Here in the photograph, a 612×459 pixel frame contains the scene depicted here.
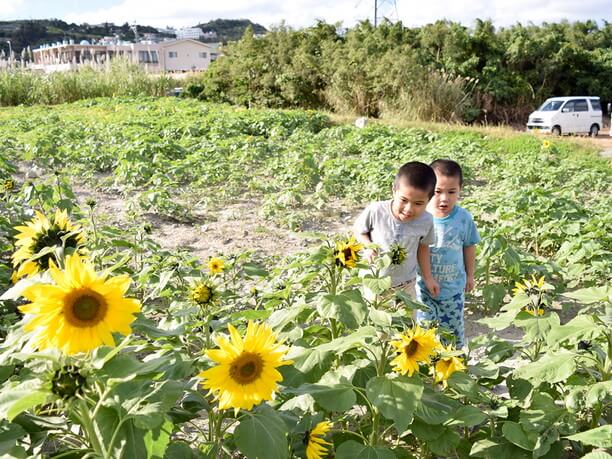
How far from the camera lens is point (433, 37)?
20016 millimetres

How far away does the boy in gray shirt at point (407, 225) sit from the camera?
2.56 metres

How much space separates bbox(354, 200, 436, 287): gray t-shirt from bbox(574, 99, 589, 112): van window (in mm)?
16743

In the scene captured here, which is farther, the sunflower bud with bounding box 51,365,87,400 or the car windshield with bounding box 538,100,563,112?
the car windshield with bounding box 538,100,563,112

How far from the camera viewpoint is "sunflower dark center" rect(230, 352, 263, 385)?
1.30m

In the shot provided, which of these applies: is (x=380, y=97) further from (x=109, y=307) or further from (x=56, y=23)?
(x=56, y=23)

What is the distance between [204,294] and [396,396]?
69cm

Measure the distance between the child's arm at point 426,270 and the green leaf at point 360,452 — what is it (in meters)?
1.30

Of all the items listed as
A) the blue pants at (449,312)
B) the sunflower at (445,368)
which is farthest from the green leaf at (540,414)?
the blue pants at (449,312)

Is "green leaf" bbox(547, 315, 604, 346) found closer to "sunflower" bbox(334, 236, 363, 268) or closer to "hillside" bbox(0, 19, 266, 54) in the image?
"sunflower" bbox(334, 236, 363, 268)

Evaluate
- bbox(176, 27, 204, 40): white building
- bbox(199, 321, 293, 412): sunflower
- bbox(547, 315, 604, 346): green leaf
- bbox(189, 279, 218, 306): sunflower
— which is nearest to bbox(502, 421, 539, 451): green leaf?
bbox(547, 315, 604, 346): green leaf

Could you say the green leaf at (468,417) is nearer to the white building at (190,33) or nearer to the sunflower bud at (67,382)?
the sunflower bud at (67,382)

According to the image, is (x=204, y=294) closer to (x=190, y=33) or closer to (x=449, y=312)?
(x=449, y=312)

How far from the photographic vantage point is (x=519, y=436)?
1.65 m

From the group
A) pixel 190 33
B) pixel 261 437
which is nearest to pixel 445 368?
pixel 261 437
